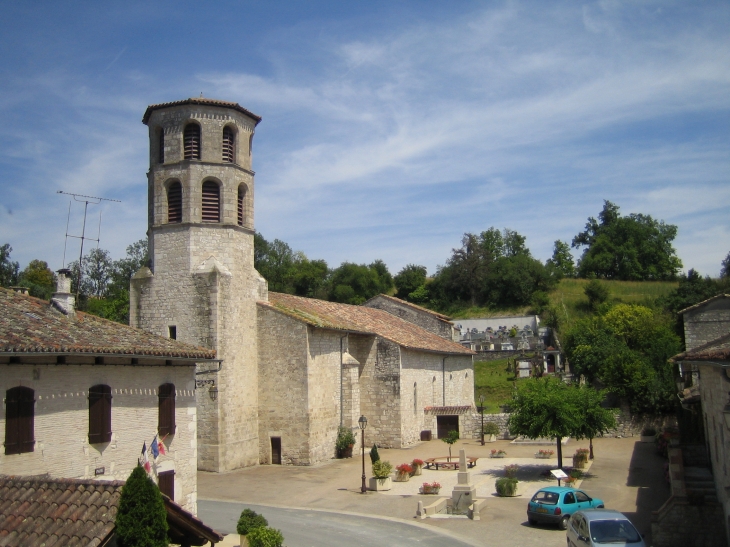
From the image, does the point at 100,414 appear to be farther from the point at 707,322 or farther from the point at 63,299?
the point at 707,322

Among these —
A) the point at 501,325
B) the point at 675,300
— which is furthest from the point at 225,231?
the point at 501,325

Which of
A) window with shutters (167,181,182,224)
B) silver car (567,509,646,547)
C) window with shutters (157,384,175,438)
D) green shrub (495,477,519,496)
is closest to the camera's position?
silver car (567,509,646,547)

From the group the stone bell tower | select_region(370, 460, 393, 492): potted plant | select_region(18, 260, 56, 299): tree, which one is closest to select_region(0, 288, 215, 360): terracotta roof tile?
the stone bell tower

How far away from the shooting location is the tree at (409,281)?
84.6 m

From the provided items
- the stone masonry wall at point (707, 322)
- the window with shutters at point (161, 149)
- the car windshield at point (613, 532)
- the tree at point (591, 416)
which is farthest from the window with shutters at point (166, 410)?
the stone masonry wall at point (707, 322)

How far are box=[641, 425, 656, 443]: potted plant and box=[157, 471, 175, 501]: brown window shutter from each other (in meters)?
25.0

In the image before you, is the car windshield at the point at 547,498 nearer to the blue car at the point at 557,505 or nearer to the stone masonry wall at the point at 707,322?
the blue car at the point at 557,505

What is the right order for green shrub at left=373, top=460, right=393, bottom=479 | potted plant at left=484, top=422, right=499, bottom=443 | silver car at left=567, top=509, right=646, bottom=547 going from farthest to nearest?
potted plant at left=484, top=422, right=499, bottom=443 < green shrub at left=373, top=460, right=393, bottom=479 < silver car at left=567, top=509, right=646, bottom=547

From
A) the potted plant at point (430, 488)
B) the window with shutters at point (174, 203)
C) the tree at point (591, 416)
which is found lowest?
the potted plant at point (430, 488)

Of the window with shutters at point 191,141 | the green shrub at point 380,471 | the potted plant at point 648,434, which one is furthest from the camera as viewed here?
the potted plant at point 648,434

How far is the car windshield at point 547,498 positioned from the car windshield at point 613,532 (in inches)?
190

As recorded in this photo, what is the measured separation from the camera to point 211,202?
27438 millimetres

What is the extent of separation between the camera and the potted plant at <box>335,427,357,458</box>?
29797 millimetres

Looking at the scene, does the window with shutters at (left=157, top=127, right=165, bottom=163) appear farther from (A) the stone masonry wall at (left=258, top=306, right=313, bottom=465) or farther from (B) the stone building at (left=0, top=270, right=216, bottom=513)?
(B) the stone building at (left=0, top=270, right=216, bottom=513)
